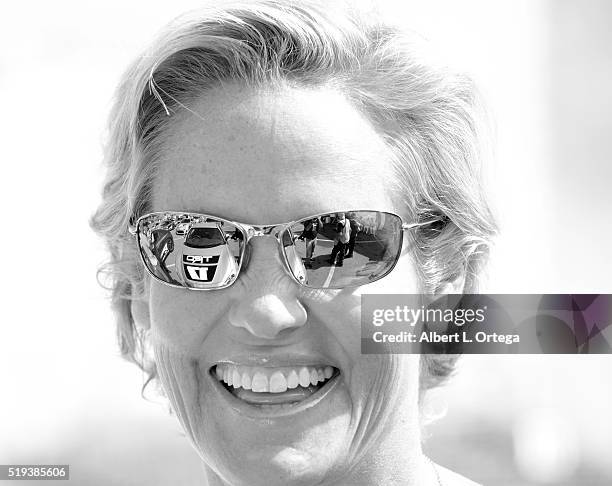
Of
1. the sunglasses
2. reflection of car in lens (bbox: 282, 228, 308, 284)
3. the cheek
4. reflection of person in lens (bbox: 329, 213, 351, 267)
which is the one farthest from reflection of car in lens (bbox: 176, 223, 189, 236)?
reflection of person in lens (bbox: 329, 213, 351, 267)

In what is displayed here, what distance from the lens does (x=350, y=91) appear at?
7.16 ft

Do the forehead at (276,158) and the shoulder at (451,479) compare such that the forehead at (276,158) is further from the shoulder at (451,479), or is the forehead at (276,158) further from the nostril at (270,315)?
the shoulder at (451,479)

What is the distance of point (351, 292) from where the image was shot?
209 centimetres

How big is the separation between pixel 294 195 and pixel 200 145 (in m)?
0.32

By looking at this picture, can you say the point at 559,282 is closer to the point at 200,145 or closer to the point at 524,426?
the point at 524,426

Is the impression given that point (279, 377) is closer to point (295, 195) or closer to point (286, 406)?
point (286, 406)

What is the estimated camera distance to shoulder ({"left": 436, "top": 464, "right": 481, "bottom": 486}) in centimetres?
258

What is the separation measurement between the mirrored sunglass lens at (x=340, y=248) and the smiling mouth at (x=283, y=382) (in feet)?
0.79

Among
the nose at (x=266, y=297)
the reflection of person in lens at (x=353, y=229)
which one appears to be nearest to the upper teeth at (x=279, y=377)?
the nose at (x=266, y=297)

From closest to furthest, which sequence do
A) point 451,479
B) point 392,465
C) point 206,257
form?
1. point 206,257
2. point 392,465
3. point 451,479

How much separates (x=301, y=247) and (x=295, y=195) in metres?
0.13

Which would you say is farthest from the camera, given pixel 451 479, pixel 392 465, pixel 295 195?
pixel 451 479

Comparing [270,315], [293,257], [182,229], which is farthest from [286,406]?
[182,229]

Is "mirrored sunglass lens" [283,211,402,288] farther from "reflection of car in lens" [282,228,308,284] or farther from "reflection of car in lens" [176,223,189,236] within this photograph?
"reflection of car in lens" [176,223,189,236]
